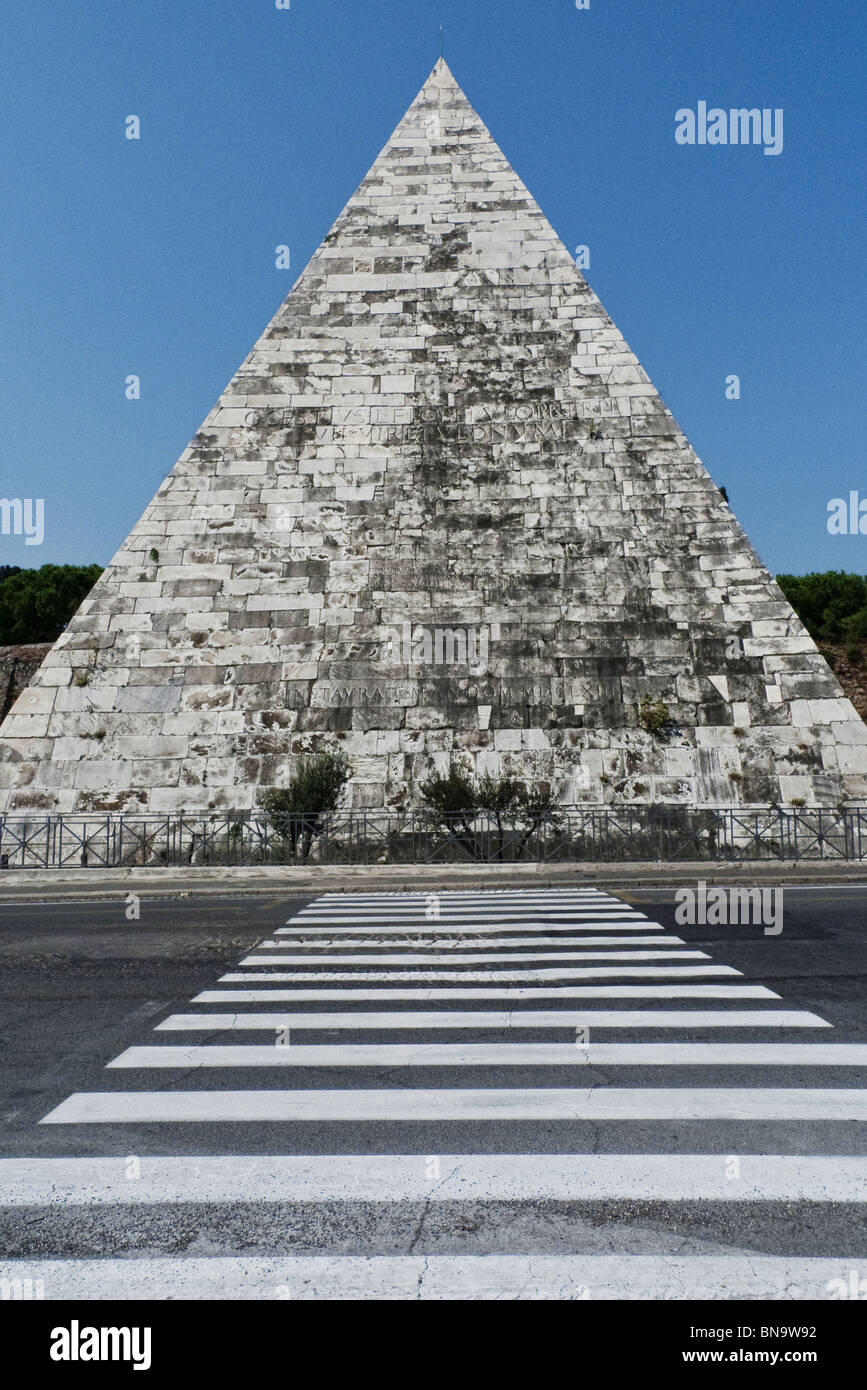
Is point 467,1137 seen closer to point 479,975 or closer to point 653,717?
point 479,975

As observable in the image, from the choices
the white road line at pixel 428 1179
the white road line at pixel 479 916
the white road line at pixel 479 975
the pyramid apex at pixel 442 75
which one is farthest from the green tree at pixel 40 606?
the white road line at pixel 428 1179

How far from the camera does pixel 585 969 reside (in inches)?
286

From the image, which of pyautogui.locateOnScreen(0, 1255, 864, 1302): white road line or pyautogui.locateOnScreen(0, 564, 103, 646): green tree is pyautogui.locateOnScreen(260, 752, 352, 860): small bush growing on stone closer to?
pyautogui.locateOnScreen(0, 1255, 864, 1302): white road line

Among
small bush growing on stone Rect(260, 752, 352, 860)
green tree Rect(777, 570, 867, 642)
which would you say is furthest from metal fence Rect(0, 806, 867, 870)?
green tree Rect(777, 570, 867, 642)

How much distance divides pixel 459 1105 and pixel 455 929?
5.12 meters

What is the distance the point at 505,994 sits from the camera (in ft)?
21.1

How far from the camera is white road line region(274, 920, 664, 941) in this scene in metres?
9.13

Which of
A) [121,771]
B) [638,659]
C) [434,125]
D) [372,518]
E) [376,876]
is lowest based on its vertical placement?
[376,876]

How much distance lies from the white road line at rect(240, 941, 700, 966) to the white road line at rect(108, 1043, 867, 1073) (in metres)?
2.35
